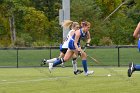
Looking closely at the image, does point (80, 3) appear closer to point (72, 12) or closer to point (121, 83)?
point (72, 12)

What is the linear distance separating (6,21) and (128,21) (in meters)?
12.9

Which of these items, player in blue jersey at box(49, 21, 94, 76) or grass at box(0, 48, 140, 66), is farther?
grass at box(0, 48, 140, 66)

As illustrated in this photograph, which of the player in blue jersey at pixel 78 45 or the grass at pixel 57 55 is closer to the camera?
the player in blue jersey at pixel 78 45

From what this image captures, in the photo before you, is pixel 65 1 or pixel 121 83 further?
pixel 65 1

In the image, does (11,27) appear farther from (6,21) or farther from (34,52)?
(34,52)

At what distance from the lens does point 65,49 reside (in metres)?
19.9

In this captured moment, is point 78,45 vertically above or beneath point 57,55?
above

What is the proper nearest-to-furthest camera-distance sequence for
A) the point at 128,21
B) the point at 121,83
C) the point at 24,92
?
the point at 24,92 < the point at 121,83 < the point at 128,21

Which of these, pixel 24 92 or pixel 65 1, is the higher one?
pixel 65 1

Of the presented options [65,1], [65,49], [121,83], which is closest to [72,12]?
[65,1]

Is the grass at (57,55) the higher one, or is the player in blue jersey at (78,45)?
the player in blue jersey at (78,45)

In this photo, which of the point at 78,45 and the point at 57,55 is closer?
the point at 78,45

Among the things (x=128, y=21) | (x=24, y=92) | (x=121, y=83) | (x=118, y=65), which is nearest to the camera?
(x=24, y=92)

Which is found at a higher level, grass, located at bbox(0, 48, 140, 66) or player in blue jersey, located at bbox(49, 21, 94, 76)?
player in blue jersey, located at bbox(49, 21, 94, 76)
